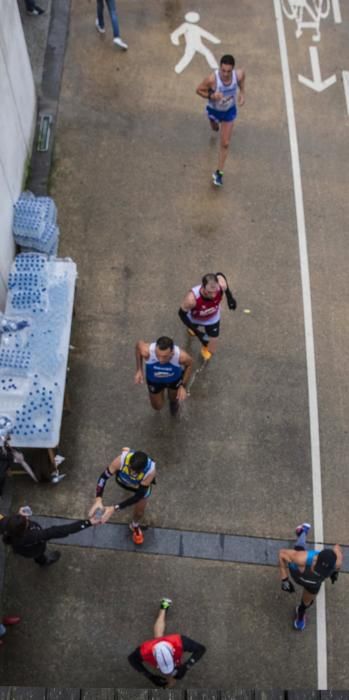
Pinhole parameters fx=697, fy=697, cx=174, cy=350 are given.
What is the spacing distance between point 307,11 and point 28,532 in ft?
35.0

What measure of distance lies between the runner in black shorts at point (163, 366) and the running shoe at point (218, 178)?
3.78m

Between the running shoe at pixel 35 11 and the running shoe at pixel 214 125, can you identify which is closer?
the running shoe at pixel 214 125

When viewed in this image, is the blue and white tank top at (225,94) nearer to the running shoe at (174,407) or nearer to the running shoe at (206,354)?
the running shoe at (206,354)

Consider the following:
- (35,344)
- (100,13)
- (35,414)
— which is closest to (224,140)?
(100,13)

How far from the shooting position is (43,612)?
7.33 m

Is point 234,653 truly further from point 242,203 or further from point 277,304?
point 242,203

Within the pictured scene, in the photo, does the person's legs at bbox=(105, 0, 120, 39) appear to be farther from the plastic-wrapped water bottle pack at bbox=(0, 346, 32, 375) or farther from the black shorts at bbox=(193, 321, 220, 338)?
the plastic-wrapped water bottle pack at bbox=(0, 346, 32, 375)

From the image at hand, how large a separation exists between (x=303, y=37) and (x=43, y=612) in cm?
1027

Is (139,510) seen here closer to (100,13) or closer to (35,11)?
(100,13)

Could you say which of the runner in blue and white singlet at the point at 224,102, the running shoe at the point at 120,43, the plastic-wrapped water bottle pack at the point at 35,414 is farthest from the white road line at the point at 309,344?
the plastic-wrapped water bottle pack at the point at 35,414

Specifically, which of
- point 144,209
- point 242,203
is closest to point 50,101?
point 144,209

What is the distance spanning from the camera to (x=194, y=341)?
29.9 feet

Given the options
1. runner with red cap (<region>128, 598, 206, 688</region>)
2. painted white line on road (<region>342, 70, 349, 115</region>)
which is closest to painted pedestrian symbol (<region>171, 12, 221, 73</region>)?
painted white line on road (<region>342, 70, 349, 115</region>)

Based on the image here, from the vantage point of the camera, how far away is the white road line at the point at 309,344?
7.34 metres
